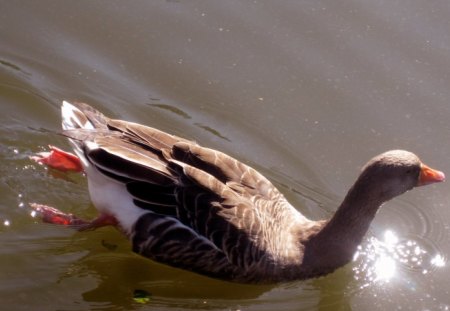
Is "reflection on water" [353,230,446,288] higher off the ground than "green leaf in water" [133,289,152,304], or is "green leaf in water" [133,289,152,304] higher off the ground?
"reflection on water" [353,230,446,288]

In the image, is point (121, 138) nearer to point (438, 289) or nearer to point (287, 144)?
point (287, 144)

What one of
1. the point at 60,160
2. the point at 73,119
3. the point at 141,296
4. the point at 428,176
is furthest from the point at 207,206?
the point at 428,176

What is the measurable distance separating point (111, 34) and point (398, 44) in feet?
10.7

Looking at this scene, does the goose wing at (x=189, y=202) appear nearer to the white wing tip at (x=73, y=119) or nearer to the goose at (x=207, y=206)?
the goose at (x=207, y=206)

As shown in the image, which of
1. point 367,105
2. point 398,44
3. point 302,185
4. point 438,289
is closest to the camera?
point 438,289

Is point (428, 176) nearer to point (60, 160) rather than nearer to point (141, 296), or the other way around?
point (141, 296)

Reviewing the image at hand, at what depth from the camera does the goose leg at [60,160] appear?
7375mm

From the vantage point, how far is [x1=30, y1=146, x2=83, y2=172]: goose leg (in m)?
7.38

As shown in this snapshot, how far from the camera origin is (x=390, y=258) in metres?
7.45

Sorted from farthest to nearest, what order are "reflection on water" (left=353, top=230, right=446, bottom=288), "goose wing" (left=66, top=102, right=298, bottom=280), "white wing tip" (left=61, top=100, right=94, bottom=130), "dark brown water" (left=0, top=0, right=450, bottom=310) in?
"reflection on water" (left=353, top=230, right=446, bottom=288) → "white wing tip" (left=61, top=100, right=94, bottom=130) → "dark brown water" (left=0, top=0, right=450, bottom=310) → "goose wing" (left=66, top=102, right=298, bottom=280)

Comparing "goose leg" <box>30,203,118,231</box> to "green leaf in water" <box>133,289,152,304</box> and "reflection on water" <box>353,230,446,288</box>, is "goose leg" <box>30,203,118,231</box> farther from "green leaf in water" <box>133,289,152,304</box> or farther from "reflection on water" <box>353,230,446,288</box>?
"reflection on water" <box>353,230,446,288</box>

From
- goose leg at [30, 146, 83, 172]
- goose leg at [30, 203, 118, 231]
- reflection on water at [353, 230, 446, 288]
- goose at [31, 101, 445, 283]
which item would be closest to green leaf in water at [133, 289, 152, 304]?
goose at [31, 101, 445, 283]

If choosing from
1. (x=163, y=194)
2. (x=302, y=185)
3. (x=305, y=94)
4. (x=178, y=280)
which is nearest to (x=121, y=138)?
(x=163, y=194)

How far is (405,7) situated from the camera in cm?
977
